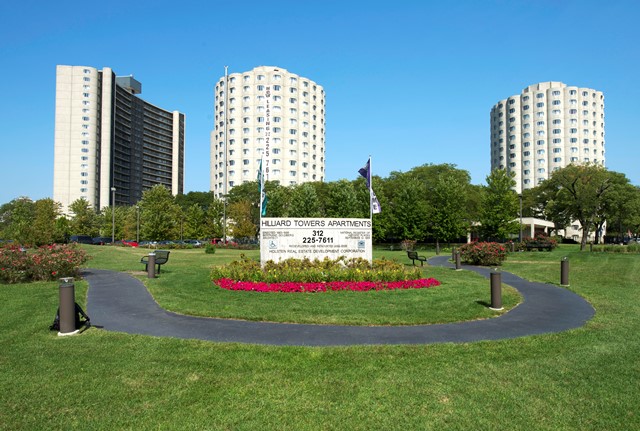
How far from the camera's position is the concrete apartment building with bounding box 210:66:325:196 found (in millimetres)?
94250

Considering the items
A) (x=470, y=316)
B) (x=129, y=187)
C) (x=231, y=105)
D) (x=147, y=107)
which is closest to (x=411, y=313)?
(x=470, y=316)

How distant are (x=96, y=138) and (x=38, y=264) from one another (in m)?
111

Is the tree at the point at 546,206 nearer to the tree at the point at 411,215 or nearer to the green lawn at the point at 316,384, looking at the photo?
the tree at the point at 411,215

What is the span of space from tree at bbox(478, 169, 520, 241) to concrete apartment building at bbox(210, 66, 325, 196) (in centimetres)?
5634

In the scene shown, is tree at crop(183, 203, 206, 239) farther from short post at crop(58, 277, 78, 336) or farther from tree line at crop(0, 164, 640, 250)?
short post at crop(58, 277, 78, 336)

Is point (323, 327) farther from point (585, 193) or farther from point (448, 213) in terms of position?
point (585, 193)

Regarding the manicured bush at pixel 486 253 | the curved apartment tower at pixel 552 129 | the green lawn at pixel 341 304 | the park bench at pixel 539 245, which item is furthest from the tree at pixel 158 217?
the curved apartment tower at pixel 552 129

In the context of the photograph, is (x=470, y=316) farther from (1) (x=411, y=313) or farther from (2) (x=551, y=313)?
(2) (x=551, y=313)

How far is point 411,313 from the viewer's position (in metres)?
9.82

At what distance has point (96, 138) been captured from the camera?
368 ft

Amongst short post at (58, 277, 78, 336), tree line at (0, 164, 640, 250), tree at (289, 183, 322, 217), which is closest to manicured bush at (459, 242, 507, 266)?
tree line at (0, 164, 640, 250)

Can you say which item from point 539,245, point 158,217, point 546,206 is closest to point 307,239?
point 539,245

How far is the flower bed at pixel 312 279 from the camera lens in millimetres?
13680

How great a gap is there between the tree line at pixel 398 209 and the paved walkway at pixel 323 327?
70.7 feet
